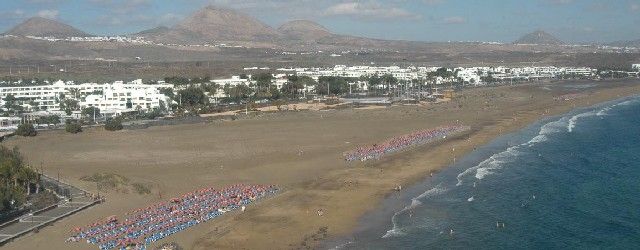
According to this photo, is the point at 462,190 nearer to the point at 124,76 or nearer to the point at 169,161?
the point at 169,161

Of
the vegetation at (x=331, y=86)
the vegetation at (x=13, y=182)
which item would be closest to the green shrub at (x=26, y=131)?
the vegetation at (x=13, y=182)

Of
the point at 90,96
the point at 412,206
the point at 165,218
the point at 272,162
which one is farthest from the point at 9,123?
the point at 412,206

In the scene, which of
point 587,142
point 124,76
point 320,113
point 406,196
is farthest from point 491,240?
point 124,76

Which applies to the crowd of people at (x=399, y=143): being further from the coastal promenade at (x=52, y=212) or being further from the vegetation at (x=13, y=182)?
the vegetation at (x=13, y=182)

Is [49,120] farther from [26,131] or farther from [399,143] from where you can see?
[399,143]

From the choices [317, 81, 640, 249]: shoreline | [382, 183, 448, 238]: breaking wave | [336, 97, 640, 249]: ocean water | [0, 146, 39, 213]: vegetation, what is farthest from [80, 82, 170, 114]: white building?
[382, 183, 448, 238]: breaking wave

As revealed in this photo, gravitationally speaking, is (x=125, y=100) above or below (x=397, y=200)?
above

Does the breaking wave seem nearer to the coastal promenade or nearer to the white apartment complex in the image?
the coastal promenade
